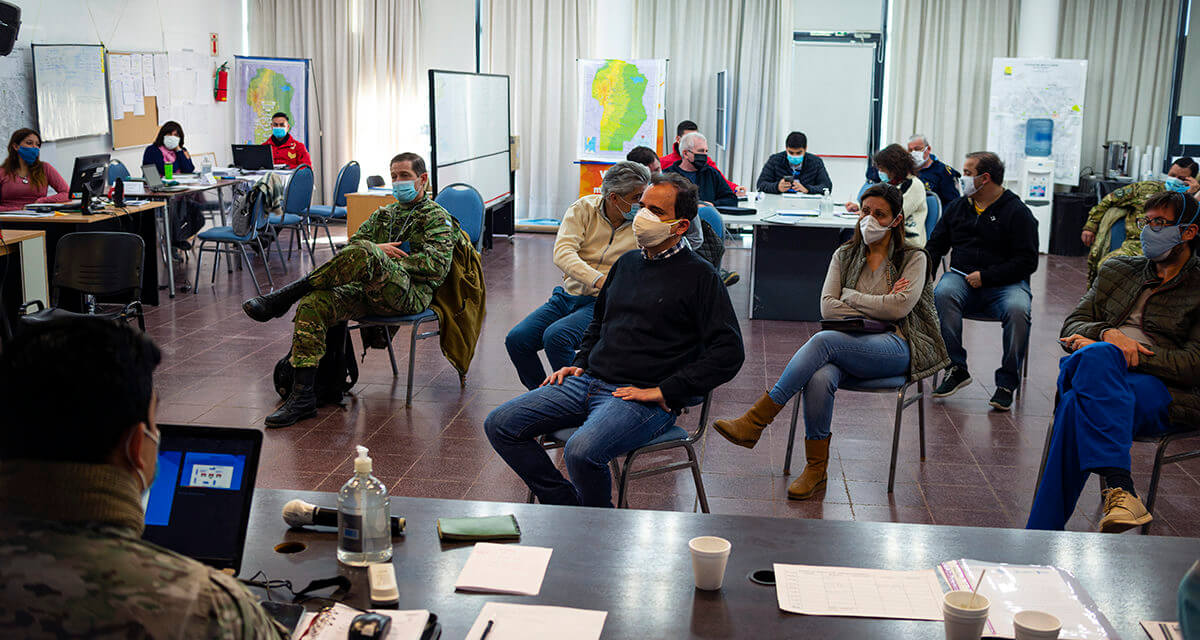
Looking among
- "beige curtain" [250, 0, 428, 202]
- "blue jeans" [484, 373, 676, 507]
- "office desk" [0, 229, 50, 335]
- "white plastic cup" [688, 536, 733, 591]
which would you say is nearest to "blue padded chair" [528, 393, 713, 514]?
"blue jeans" [484, 373, 676, 507]

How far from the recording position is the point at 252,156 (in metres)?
9.88

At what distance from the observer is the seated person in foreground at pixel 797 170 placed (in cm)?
857

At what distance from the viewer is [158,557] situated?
3.60ft

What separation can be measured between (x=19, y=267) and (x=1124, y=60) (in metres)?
10.2

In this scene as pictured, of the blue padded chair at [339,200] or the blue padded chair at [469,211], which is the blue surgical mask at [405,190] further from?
the blue padded chair at [339,200]

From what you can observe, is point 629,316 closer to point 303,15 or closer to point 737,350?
point 737,350

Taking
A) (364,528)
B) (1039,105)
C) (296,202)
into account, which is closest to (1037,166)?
(1039,105)

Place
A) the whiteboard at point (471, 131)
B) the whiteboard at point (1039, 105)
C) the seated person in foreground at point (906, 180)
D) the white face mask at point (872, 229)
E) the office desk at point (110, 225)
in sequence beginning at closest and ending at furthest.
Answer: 1. the white face mask at point (872, 229)
2. the seated person in foreground at point (906, 180)
3. the office desk at point (110, 225)
4. the whiteboard at point (471, 131)
5. the whiteboard at point (1039, 105)

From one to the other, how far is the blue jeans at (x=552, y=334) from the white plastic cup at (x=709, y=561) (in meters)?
2.40

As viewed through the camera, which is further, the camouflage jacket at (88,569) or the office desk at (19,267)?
the office desk at (19,267)

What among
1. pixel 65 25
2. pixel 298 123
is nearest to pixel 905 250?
pixel 65 25

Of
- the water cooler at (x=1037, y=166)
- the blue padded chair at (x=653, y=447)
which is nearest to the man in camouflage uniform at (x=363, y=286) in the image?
the blue padded chair at (x=653, y=447)

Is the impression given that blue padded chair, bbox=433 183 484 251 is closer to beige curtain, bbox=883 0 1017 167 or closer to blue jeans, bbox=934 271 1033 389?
blue jeans, bbox=934 271 1033 389

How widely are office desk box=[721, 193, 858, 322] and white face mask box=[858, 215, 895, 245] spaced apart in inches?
106
